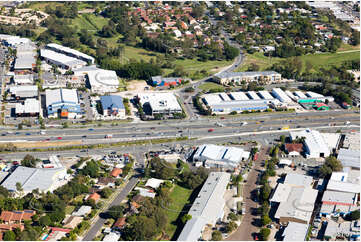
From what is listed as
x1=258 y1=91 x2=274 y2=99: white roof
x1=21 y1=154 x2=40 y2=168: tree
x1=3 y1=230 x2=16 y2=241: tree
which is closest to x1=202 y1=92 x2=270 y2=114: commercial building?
x1=258 y1=91 x2=274 y2=99: white roof

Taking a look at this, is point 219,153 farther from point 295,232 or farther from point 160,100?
point 160,100

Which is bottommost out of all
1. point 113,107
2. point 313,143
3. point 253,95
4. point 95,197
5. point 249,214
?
point 253,95

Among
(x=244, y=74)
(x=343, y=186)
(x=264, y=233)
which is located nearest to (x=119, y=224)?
(x=264, y=233)

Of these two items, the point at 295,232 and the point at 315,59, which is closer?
the point at 295,232

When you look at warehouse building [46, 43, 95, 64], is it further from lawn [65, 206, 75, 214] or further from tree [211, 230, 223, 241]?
tree [211, 230, 223, 241]

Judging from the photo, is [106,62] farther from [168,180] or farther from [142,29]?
[168,180]

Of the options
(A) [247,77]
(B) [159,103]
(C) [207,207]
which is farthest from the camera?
(A) [247,77]

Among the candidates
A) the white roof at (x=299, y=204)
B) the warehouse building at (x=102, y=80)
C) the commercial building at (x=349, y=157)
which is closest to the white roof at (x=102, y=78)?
the warehouse building at (x=102, y=80)
